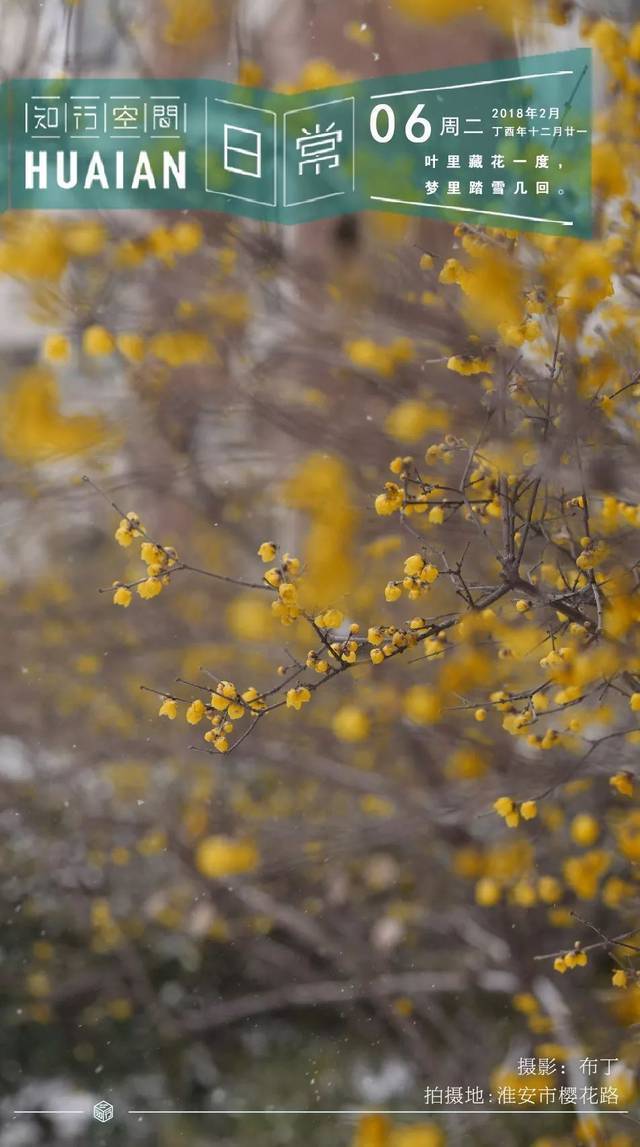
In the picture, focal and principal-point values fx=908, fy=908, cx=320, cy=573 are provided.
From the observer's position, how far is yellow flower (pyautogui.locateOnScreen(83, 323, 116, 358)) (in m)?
1.00

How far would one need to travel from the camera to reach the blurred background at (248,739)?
96cm

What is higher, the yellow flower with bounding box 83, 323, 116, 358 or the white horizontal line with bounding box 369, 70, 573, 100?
the white horizontal line with bounding box 369, 70, 573, 100

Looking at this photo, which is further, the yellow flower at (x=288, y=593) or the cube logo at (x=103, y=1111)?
the cube logo at (x=103, y=1111)

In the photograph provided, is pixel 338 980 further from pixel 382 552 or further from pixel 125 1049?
pixel 382 552

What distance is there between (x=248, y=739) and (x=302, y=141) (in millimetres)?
653

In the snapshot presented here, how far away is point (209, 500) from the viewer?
3.40 ft

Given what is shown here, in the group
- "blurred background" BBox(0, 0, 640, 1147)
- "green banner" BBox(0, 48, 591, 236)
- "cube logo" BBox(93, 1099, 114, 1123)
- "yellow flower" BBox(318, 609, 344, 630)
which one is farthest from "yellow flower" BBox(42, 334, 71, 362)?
"cube logo" BBox(93, 1099, 114, 1123)

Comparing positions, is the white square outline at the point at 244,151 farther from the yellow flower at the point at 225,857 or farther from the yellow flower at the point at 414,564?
the yellow flower at the point at 225,857

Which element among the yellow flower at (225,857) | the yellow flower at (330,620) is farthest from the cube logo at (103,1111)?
the yellow flower at (330,620)

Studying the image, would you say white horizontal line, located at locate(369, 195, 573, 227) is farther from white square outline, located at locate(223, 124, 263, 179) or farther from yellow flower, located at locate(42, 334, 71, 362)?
yellow flower, located at locate(42, 334, 71, 362)

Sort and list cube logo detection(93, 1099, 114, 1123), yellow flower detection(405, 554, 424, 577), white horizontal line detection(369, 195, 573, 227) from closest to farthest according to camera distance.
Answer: yellow flower detection(405, 554, 424, 577)
white horizontal line detection(369, 195, 573, 227)
cube logo detection(93, 1099, 114, 1123)

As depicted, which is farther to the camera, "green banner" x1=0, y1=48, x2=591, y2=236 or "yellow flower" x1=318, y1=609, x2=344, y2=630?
"green banner" x1=0, y1=48, x2=591, y2=236

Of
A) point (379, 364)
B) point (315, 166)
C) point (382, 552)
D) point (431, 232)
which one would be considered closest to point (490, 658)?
point (382, 552)

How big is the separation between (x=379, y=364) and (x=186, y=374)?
0.21 m
